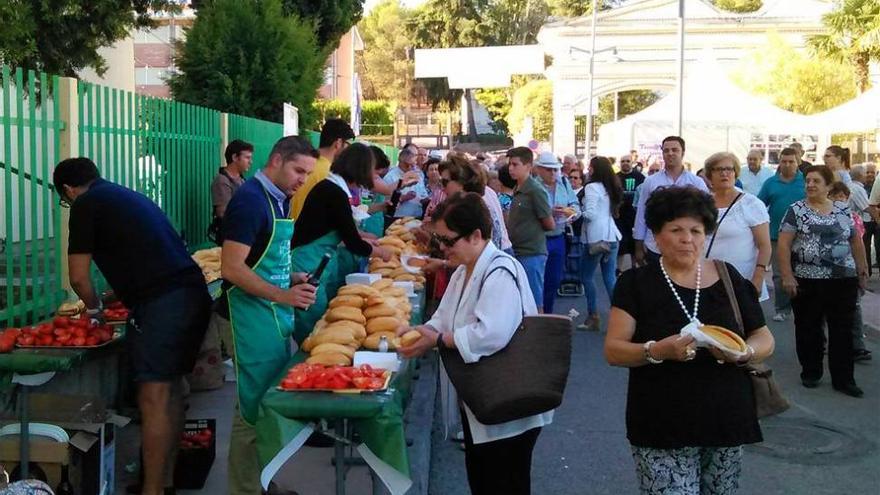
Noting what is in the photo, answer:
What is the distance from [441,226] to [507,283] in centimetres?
40

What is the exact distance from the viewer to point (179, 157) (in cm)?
895

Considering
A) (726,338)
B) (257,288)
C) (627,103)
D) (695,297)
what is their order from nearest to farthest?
(726,338) → (695,297) → (257,288) → (627,103)

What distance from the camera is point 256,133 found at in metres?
12.7

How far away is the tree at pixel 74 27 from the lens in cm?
943

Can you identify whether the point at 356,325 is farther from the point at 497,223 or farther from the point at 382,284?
the point at 497,223

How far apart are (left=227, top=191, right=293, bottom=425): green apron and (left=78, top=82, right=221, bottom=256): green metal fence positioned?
109 inches

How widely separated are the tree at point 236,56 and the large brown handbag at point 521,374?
35.8ft

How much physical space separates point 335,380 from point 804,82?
35578mm

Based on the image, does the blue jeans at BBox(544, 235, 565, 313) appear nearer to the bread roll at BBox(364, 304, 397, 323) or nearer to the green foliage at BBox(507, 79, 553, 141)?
the bread roll at BBox(364, 304, 397, 323)

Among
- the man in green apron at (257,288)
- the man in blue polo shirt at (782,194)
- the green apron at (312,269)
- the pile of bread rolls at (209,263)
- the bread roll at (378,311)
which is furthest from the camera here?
the man in blue polo shirt at (782,194)

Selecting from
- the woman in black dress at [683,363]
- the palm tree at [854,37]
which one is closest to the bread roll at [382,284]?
the woman in black dress at [683,363]

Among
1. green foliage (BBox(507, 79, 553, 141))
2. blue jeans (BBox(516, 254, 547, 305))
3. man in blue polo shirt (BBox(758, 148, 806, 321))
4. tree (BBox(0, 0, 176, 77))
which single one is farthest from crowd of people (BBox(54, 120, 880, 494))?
green foliage (BBox(507, 79, 553, 141))

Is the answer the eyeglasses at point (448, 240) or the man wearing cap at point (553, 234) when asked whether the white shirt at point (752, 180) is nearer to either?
the man wearing cap at point (553, 234)

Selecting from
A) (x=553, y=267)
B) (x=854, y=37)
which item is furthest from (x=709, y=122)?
(x=553, y=267)
